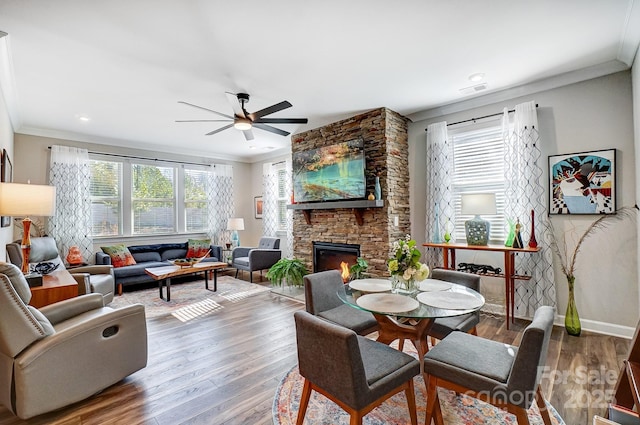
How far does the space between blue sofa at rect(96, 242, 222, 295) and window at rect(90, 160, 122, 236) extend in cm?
56

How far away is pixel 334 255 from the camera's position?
5.01 m

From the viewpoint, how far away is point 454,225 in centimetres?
412

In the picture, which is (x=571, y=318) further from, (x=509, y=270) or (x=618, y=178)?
(x=618, y=178)

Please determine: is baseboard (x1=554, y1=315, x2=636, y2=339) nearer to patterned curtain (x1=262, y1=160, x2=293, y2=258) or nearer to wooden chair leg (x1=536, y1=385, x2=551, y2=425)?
wooden chair leg (x1=536, y1=385, x2=551, y2=425)

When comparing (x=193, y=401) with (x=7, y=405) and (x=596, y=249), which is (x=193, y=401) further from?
(x=596, y=249)

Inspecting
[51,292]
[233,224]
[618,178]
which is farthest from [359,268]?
[233,224]

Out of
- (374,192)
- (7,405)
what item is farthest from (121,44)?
(374,192)

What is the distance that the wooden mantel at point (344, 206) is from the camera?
4191 millimetres

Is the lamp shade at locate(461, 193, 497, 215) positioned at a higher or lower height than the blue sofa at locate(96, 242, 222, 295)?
higher

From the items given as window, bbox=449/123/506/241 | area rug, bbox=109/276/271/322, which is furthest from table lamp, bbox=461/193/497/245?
area rug, bbox=109/276/271/322

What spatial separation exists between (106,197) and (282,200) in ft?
11.1

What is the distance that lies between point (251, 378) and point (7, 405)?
1501 millimetres

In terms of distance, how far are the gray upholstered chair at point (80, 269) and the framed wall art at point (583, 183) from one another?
5.32m

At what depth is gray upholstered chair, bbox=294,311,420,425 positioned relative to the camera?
1.40 meters
